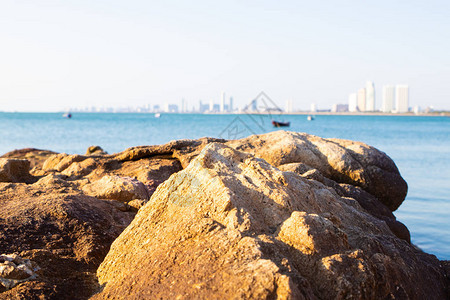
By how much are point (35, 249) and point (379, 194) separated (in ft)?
19.6

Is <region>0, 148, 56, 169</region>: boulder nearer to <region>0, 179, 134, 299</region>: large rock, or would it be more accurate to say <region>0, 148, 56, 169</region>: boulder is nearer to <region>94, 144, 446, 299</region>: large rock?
<region>0, 179, 134, 299</region>: large rock

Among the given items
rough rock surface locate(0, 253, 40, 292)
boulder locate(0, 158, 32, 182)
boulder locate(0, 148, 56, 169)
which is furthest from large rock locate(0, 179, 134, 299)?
boulder locate(0, 148, 56, 169)

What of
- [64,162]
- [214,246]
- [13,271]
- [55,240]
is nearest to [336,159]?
[64,162]

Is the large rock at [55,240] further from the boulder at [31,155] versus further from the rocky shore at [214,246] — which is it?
the boulder at [31,155]

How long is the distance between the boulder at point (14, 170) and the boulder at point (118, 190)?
171cm

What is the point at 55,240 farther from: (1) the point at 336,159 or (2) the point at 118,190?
(1) the point at 336,159

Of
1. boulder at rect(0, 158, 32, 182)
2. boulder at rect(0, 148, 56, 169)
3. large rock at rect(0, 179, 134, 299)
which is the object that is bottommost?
boulder at rect(0, 148, 56, 169)

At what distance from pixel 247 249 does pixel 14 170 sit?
568cm

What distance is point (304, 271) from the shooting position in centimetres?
323

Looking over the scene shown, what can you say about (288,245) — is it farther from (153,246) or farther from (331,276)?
(153,246)

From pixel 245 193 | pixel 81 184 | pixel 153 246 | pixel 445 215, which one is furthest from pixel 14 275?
pixel 445 215

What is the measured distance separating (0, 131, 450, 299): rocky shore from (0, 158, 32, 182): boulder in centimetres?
176

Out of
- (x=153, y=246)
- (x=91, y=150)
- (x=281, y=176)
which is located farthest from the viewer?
(x=91, y=150)

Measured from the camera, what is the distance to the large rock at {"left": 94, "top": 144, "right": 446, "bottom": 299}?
3021 millimetres
